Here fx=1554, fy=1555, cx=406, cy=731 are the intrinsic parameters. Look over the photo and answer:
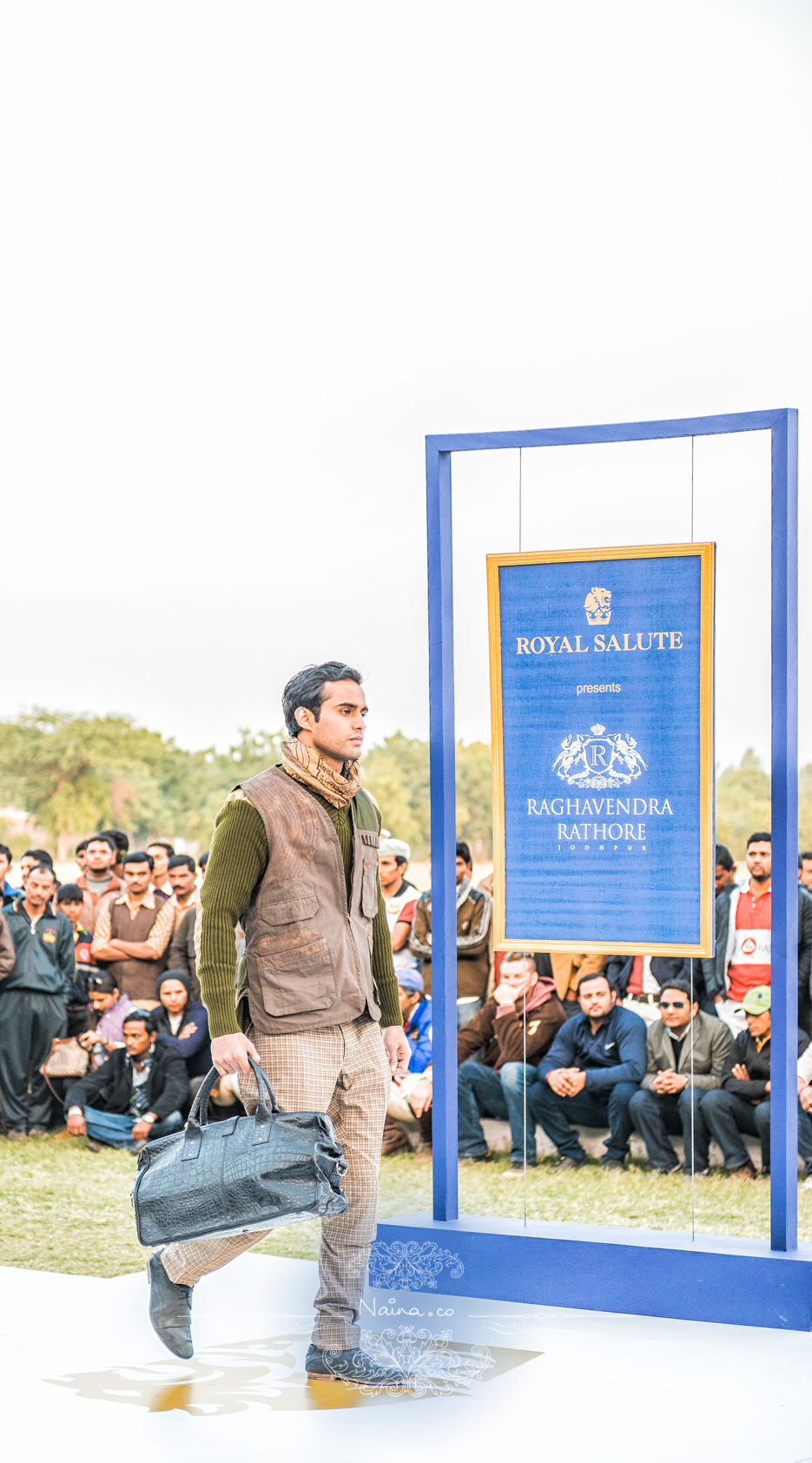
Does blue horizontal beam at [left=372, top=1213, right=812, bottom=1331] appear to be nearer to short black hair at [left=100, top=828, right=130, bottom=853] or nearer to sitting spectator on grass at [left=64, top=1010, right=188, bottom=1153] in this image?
sitting spectator on grass at [left=64, top=1010, right=188, bottom=1153]

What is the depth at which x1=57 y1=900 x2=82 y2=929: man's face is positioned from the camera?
7492 millimetres

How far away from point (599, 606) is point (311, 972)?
4.32 ft

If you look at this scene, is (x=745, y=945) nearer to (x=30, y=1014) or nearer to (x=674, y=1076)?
(x=674, y=1076)

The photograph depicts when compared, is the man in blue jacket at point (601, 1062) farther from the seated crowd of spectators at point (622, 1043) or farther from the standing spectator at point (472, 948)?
the standing spectator at point (472, 948)

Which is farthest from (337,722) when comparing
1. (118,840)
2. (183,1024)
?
(118,840)

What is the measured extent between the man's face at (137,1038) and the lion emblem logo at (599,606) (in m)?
3.49

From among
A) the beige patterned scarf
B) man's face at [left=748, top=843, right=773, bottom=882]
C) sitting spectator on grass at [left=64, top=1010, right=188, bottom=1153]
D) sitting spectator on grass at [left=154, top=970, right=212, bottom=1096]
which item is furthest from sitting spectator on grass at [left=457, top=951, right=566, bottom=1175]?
the beige patterned scarf

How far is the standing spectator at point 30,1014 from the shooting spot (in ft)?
23.1

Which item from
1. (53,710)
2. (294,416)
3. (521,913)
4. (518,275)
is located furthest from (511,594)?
(53,710)

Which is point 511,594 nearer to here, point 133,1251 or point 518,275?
point 133,1251

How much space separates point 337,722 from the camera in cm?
339

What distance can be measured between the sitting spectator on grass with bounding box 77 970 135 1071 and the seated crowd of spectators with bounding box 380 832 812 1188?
4.56ft

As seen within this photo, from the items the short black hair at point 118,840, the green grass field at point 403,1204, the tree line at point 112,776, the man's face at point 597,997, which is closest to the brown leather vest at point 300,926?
the green grass field at point 403,1204

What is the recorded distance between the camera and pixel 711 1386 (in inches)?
128
